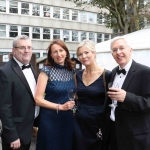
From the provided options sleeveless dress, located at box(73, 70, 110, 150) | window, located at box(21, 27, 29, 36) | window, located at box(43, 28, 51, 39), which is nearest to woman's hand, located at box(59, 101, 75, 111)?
sleeveless dress, located at box(73, 70, 110, 150)

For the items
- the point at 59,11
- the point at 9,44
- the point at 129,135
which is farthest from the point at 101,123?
the point at 59,11

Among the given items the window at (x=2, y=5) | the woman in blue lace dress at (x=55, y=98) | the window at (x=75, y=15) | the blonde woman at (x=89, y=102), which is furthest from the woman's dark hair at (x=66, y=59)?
the window at (x=75, y=15)

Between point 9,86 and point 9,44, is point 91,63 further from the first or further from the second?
point 9,44

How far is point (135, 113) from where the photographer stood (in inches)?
95.6

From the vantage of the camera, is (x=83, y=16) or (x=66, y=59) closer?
(x=66, y=59)

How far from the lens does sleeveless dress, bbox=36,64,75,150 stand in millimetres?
2979

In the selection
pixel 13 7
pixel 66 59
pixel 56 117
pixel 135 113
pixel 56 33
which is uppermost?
pixel 13 7

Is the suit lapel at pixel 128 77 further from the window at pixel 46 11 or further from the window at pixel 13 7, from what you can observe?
the window at pixel 46 11

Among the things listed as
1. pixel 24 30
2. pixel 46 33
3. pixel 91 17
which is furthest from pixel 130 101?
pixel 91 17

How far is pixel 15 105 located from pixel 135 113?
4.33 ft

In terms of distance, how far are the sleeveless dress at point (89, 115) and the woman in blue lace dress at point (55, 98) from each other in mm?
116

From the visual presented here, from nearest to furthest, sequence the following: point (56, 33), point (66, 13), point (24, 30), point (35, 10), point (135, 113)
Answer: point (135, 113) → point (24, 30) → point (35, 10) → point (56, 33) → point (66, 13)

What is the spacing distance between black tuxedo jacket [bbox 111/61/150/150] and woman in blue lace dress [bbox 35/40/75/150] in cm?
75

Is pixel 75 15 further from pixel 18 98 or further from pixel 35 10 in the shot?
pixel 18 98
